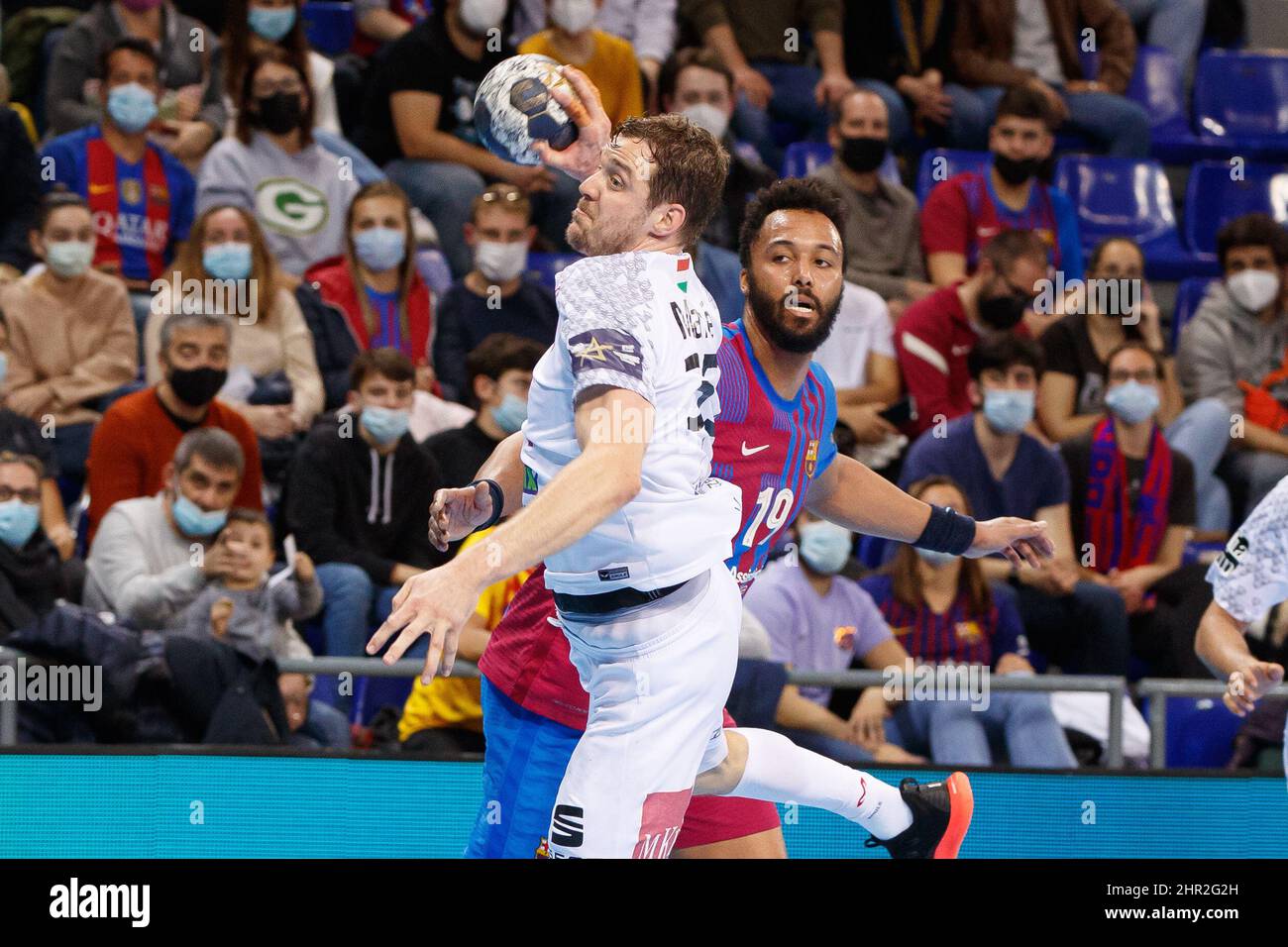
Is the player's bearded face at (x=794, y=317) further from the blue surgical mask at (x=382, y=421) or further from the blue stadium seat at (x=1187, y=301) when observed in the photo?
the blue stadium seat at (x=1187, y=301)

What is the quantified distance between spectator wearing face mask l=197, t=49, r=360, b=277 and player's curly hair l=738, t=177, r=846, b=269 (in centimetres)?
409

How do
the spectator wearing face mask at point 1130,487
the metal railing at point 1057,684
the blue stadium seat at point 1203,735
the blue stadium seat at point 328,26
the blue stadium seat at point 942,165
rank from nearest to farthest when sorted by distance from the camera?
the metal railing at point 1057,684
the blue stadium seat at point 1203,735
the spectator wearing face mask at point 1130,487
the blue stadium seat at point 942,165
the blue stadium seat at point 328,26

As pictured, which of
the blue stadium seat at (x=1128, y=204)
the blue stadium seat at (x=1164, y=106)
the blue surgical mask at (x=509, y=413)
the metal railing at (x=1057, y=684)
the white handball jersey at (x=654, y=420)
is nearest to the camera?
the white handball jersey at (x=654, y=420)

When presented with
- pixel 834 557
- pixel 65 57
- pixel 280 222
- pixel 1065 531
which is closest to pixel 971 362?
pixel 1065 531

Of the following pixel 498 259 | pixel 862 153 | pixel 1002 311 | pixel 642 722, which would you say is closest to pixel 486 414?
pixel 498 259

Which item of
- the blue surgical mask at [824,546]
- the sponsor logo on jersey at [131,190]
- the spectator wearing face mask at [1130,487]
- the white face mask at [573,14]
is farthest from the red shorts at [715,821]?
the white face mask at [573,14]

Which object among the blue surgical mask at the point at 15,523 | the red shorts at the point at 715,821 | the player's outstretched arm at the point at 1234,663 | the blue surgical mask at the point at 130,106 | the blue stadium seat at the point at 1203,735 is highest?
the blue surgical mask at the point at 130,106

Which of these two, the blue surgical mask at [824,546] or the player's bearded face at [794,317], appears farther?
the blue surgical mask at [824,546]

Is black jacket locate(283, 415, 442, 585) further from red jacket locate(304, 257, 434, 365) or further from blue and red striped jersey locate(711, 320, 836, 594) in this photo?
blue and red striped jersey locate(711, 320, 836, 594)

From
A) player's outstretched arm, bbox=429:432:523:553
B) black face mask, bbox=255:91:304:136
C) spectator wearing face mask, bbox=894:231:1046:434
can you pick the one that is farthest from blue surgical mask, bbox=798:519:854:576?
black face mask, bbox=255:91:304:136

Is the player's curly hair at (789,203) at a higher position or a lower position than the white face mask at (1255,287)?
higher

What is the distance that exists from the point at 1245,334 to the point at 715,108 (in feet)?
9.12

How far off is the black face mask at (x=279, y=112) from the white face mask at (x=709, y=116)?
1783 millimetres

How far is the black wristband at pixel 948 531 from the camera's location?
15.3 feet
